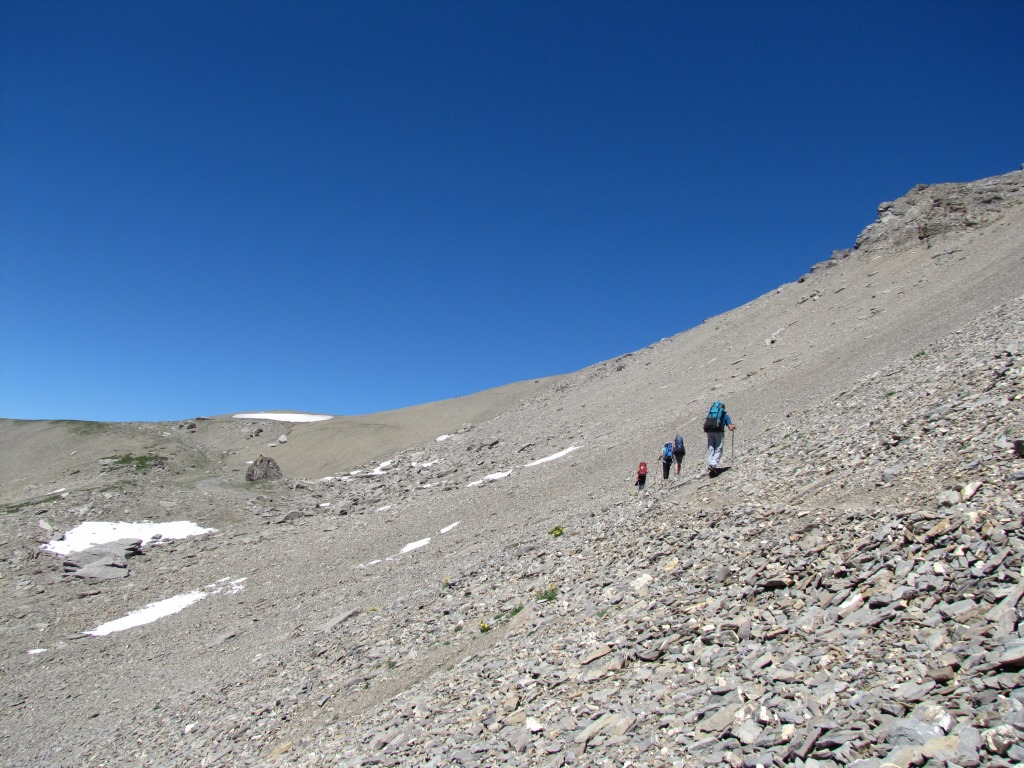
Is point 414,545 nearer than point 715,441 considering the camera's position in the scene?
No

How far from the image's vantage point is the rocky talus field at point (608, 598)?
7395mm

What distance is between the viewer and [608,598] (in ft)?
40.9

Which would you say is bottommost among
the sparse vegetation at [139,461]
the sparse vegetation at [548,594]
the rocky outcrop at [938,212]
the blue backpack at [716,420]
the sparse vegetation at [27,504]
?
the sparse vegetation at [548,594]

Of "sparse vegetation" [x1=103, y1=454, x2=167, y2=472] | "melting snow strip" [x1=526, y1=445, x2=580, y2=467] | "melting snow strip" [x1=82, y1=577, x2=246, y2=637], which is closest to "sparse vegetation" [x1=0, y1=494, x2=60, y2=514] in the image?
"sparse vegetation" [x1=103, y1=454, x2=167, y2=472]

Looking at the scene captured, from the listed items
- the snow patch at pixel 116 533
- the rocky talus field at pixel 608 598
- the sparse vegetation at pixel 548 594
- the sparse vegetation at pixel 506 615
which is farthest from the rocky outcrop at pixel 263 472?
the sparse vegetation at pixel 548 594

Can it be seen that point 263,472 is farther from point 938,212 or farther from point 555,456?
point 938,212

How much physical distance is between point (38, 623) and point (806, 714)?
2987cm

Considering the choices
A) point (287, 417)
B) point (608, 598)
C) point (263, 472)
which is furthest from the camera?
point (287, 417)

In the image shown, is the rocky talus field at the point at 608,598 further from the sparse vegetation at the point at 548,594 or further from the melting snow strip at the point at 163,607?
the melting snow strip at the point at 163,607

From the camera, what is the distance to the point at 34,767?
16.2 meters

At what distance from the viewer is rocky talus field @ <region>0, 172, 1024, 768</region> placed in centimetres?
739

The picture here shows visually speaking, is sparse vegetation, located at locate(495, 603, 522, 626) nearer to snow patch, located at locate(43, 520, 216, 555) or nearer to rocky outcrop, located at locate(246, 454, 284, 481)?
snow patch, located at locate(43, 520, 216, 555)

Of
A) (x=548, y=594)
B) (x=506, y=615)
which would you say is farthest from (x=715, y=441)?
(x=506, y=615)

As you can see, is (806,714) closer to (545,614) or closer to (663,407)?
(545,614)
